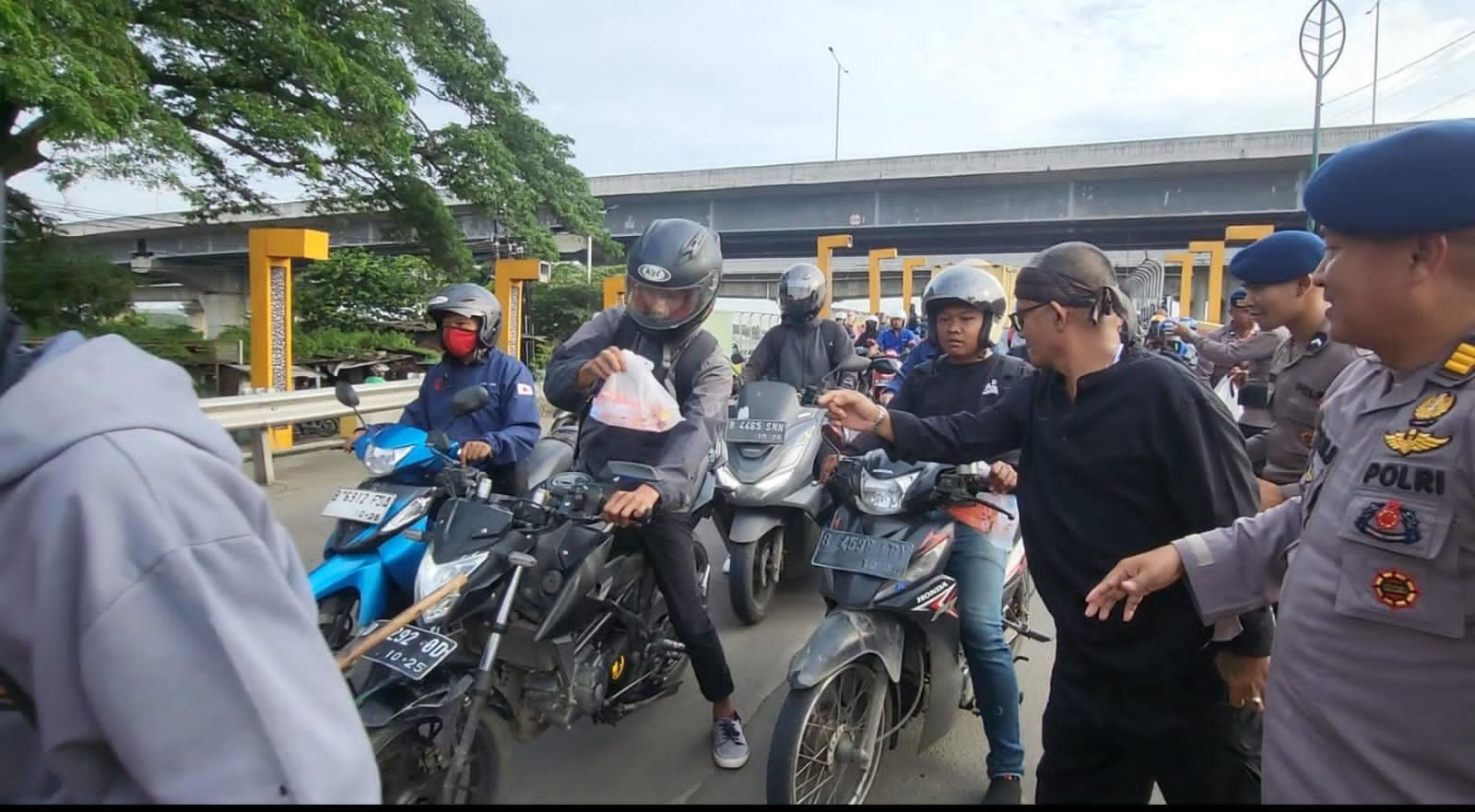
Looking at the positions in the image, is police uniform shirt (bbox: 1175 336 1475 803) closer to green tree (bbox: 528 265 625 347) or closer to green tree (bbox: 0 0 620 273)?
green tree (bbox: 0 0 620 273)

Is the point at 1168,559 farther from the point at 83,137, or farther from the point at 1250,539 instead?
the point at 83,137

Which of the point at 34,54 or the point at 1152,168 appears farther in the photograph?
the point at 1152,168

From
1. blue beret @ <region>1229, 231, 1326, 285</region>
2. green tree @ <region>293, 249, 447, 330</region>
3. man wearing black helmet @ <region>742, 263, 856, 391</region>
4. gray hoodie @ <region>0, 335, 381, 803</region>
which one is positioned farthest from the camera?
green tree @ <region>293, 249, 447, 330</region>

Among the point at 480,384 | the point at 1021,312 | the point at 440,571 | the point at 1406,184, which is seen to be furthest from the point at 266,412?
the point at 1406,184

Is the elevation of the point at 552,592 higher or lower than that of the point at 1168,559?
lower

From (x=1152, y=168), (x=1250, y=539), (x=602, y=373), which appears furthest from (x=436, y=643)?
(x=1152, y=168)

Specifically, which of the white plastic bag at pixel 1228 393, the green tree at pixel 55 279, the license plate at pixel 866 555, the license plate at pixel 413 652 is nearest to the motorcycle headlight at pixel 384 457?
the license plate at pixel 413 652

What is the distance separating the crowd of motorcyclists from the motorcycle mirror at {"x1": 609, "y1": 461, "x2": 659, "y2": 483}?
2 centimetres

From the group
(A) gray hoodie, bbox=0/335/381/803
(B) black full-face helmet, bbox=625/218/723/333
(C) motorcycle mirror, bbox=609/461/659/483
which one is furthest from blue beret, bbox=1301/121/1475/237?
(B) black full-face helmet, bbox=625/218/723/333

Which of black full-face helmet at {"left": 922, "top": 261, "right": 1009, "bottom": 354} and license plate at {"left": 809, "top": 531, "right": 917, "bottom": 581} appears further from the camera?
black full-face helmet at {"left": 922, "top": 261, "right": 1009, "bottom": 354}

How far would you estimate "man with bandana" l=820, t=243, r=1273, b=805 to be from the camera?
1.93 meters

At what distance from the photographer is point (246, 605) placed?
78 cm

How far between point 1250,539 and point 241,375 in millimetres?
12258

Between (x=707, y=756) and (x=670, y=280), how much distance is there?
5.99ft
